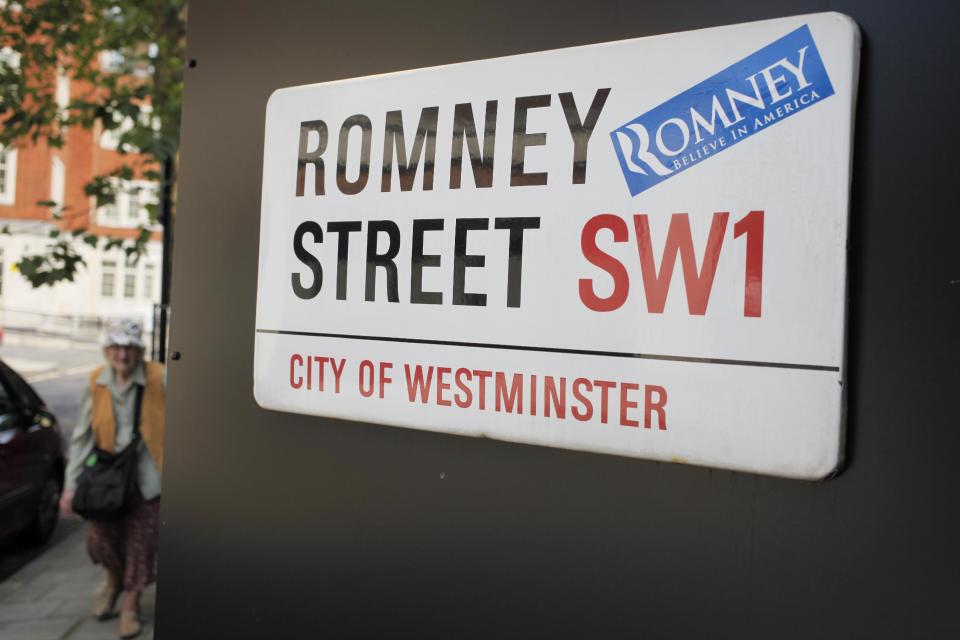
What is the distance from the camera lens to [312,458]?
6.09ft

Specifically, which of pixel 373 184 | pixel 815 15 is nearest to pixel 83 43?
pixel 373 184

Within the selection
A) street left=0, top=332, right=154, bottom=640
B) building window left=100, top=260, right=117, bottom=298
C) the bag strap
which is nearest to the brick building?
building window left=100, top=260, right=117, bottom=298

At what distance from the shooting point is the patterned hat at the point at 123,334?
4.99m

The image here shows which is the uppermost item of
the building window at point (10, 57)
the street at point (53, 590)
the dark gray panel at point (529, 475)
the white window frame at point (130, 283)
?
the building window at point (10, 57)

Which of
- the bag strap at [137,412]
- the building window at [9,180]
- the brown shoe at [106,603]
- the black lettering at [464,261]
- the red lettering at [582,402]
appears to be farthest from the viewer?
the building window at [9,180]

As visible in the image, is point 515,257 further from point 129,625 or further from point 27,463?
point 27,463

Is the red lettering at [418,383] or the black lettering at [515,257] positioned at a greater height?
the black lettering at [515,257]

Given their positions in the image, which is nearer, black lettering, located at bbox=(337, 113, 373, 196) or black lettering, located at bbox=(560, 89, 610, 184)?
black lettering, located at bbox=(560, 89, 610, 184)

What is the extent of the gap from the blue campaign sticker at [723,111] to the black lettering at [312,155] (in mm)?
657

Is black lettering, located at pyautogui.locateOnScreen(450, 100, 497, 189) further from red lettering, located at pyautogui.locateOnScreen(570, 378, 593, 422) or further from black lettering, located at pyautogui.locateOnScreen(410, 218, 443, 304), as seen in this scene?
red lettering, located at pyautogui.locateOnScreen(570, 378, 593, 422)

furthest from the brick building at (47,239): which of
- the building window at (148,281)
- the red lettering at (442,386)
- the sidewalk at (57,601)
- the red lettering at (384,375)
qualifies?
the red lettering at (442,386)

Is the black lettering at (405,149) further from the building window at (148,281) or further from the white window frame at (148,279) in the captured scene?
the building window at (148,281)

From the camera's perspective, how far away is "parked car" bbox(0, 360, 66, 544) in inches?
249

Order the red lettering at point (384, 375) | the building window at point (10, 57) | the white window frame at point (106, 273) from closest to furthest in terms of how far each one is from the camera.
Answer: the red lettering at point (384, 375) → the building window at point (10, 57) → the white window frame at point (106, 273)
